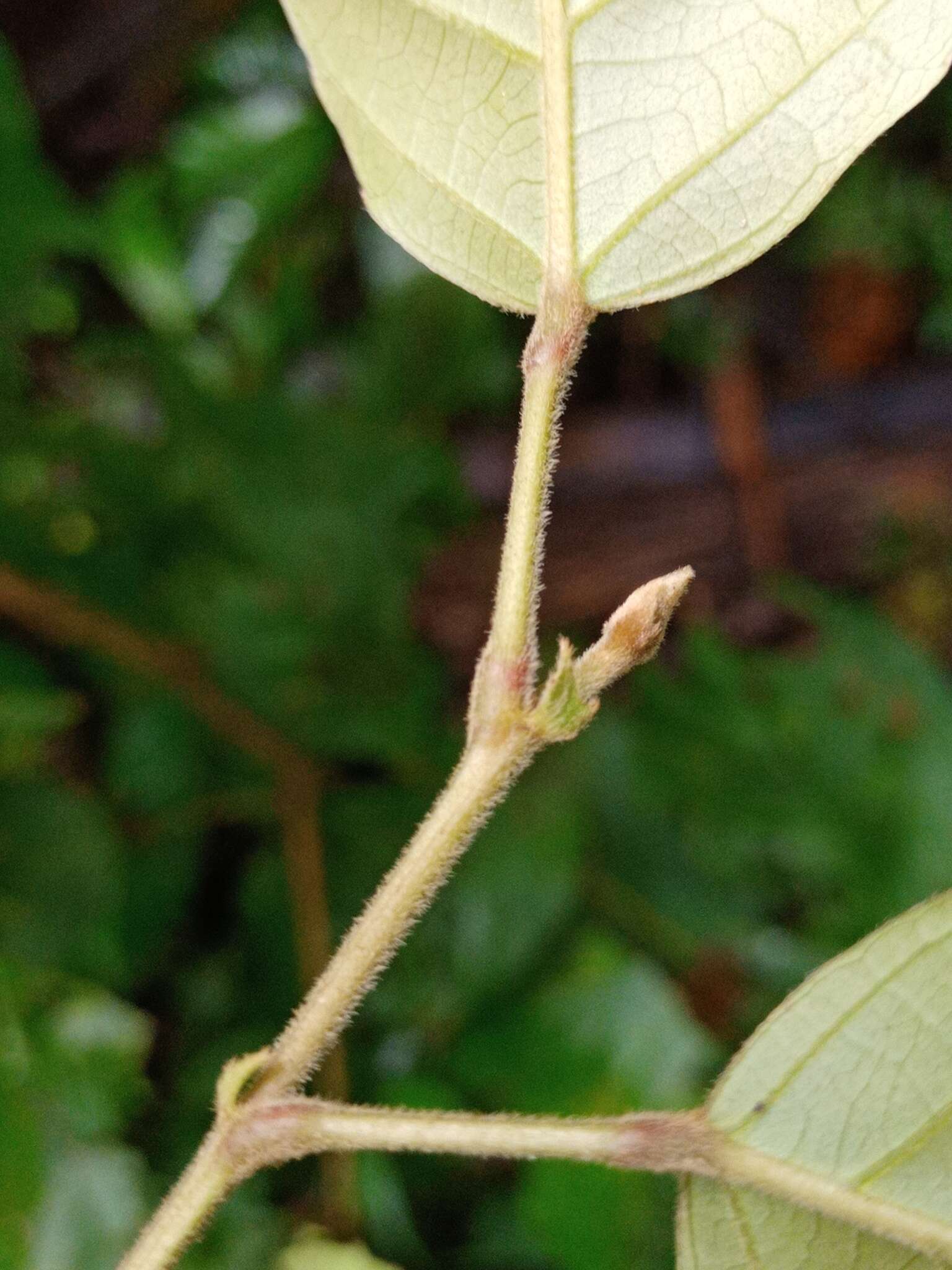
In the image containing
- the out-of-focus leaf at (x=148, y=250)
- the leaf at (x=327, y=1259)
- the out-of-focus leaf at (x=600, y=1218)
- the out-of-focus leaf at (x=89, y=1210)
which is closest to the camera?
the leaf at (x=327, y=1259)

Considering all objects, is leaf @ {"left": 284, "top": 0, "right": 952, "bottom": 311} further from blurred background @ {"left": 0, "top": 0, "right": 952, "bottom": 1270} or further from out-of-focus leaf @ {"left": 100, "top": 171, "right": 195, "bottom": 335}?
out-of-focus leaf @ {"left": 100, "top": 171, "right": 195, "bottom": 335}

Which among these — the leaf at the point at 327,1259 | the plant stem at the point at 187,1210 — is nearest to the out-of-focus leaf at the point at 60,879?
the leaf at the point at 327,1259

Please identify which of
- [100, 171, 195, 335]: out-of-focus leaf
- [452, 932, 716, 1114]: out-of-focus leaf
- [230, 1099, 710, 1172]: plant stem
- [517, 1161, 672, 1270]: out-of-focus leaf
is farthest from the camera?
[100, 171, 195, 335]: out-of-focus leaf

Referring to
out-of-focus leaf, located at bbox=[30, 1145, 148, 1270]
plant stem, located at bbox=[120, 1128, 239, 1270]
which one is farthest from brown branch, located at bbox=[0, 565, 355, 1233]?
plant stem, located at bbox=[120, 1128, 239, 1270]

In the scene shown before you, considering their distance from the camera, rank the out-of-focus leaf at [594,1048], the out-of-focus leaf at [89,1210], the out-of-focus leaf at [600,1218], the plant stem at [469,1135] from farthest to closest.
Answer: the out-of-focus leaf at [594,1048] < the out-of-focus leaf at [600,1218] < the out-of-focus leaf at [89,1210] < the plant stem at [469,1135]

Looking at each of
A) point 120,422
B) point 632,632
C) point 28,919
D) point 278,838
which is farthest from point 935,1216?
point 120,422

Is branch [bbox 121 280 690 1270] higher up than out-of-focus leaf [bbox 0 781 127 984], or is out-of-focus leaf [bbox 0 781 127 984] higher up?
out-of-focus leaf [bbox 0 781 127 984]

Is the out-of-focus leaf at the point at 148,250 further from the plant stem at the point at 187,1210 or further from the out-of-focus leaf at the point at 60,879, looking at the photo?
the plant stem at the point at 187,1210
